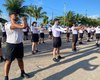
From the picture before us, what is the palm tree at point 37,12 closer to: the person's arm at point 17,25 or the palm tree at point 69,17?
the palm tree at point 69,17

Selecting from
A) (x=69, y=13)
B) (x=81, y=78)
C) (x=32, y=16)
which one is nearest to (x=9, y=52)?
(x=81, y=78)

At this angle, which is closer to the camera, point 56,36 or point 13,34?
point 13,34

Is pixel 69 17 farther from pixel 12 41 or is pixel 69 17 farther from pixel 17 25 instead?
pixel 17 25

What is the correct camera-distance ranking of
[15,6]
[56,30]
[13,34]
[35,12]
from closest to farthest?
[13,34], [56,30], [15,6], [35,12]

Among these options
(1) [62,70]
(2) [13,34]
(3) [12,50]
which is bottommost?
(1) [62,70]

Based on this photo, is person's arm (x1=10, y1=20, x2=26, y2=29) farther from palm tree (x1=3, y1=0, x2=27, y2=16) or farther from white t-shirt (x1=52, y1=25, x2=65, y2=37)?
palm tree (x1=3, y1=0, x2=27, y2=16)

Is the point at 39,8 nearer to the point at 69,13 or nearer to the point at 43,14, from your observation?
the point at 43,14

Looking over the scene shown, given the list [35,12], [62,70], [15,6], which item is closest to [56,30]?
[62,70]

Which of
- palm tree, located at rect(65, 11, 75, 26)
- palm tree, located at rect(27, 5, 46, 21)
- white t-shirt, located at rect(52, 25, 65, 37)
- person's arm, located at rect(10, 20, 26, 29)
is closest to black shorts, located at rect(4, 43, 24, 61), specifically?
person's arm, located at rect(10, 20, 26, 29)

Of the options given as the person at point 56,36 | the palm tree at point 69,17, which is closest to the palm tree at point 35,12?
the palm tree at point 69,17

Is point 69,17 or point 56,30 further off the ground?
point 69,17

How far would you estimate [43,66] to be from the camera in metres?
10.0

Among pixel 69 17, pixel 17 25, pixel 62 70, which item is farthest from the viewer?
pixel 69 17

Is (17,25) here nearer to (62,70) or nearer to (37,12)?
(62,70)
